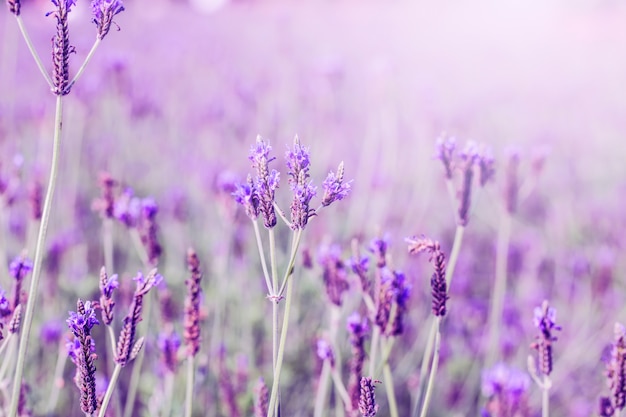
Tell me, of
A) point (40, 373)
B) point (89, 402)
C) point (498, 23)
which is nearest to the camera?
point (89, 402)

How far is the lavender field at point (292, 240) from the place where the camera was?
1.23 m

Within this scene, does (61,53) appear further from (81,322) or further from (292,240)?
(292,240)

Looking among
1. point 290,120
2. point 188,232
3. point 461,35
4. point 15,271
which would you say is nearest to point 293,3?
point 461,35

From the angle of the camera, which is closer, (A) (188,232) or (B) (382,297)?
(B) (382,297)

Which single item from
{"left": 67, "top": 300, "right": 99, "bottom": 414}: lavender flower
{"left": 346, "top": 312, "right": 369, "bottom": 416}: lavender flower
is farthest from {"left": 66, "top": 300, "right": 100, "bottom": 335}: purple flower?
{"left": 346, "top": 312, "right": 369, "bottom": 416}: lavender flower

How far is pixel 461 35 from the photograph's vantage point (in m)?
12.6

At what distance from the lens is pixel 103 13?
1.09 m

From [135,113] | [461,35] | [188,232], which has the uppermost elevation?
[461,35]

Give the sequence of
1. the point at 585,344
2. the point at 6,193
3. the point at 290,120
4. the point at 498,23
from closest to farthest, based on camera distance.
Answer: the point at 6,193
the point at 585,344
the point at 290,120
the point at 498,23

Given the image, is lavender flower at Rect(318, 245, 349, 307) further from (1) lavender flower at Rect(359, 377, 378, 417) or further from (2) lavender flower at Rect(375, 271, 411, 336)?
(1) lavender flower at Rect(359, 377, 378, 417)

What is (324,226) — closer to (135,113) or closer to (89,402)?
(135,113)

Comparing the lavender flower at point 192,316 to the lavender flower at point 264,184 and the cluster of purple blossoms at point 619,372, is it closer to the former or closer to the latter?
the lavender flower at point 264,184

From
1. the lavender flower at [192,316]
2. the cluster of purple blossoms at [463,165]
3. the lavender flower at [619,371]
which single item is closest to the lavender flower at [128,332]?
the lavender flower at [192,316]

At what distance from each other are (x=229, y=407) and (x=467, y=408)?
1.21m
